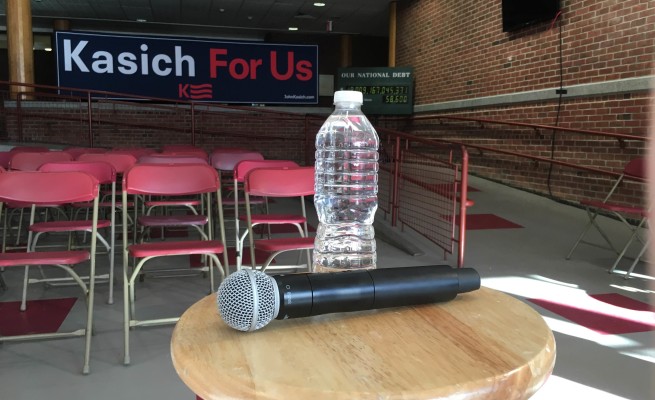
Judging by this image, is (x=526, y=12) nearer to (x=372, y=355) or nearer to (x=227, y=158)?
(x=227, y=158)

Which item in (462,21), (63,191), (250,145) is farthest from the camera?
(250,145)

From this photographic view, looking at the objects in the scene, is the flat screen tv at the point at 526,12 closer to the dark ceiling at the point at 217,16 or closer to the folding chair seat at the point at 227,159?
the folding chair seat at the point at 227,159

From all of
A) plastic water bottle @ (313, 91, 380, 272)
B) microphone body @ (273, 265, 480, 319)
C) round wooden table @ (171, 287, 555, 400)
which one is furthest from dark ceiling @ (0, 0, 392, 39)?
round wooden table @ (171, 287, 555, 400)

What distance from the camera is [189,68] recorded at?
34.7ft

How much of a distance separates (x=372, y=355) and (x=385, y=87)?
31.1ft

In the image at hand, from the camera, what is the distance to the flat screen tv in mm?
6281

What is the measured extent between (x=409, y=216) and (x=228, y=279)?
4.28m

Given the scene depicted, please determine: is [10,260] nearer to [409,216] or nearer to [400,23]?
[409,216]

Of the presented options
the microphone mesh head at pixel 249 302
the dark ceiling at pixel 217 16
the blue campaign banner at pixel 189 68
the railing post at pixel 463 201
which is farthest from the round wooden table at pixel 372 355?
the dark ceiling at pixel 217 16

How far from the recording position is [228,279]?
0.91 meters

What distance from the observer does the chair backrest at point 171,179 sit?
2.99 m

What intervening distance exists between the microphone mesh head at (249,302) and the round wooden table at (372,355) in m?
0.03

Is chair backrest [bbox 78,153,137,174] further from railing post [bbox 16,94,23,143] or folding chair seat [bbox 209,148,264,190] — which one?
railing post [bbox 16,94,23,143]

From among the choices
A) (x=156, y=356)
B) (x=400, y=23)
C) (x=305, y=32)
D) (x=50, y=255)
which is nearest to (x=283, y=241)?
(x=156, y=356)
